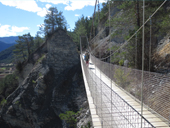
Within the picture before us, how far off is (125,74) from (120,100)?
268 centimetres

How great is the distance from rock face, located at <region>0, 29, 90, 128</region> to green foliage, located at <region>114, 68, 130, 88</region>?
281 inches

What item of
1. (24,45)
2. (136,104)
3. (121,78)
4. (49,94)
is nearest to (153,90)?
(136,104)

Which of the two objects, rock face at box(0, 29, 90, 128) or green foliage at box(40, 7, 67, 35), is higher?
green foliage at box(40, 7, 67, 35)

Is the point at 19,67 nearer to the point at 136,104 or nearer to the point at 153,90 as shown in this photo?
the point at 136,104

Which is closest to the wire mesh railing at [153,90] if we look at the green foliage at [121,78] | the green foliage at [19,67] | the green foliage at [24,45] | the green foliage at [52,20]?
the green foliage at [121,78]

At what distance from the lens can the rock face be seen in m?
13.0

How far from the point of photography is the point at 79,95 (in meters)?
13.4

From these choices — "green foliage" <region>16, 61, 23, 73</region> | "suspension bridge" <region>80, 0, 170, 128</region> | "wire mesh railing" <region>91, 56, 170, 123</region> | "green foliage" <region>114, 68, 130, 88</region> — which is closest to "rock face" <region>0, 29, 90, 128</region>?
"green foliage" <region>16, 61, 23, 73</region>

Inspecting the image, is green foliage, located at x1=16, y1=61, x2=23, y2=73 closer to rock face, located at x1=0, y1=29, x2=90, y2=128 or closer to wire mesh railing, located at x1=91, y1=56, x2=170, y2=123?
rock face, located at x1=0, y1=29, x2=90, y2=128

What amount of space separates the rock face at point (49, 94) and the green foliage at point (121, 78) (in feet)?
23.4

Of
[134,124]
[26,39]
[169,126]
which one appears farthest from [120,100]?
[26,39]

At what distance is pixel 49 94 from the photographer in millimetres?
14312

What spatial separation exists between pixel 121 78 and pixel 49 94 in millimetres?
10864

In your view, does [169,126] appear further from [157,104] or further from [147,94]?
[147,94]
